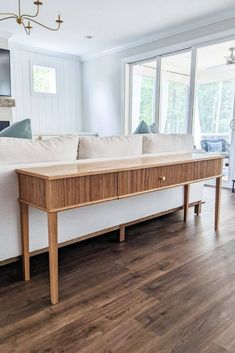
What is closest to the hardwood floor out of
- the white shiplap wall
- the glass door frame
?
the glass door frame

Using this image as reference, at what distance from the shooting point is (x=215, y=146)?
4812 millimetres

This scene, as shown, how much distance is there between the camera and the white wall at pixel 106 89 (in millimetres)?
5441

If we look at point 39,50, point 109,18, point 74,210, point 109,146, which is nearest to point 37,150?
point 74,210

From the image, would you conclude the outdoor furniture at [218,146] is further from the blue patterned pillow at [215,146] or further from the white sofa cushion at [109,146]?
the white sofa cushion at [109,146]

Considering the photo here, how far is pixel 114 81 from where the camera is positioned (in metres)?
5.98

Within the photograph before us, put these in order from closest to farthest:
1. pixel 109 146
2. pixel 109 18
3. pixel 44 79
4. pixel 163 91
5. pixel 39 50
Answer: pixel 109 146 → pixel 109 18 → pixel 163 91 → pixel 39 50 → pixel 44 79

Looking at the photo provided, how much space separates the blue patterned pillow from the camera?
4729mm

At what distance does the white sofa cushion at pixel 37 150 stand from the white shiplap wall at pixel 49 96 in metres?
4.32

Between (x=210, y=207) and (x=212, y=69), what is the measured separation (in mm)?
2659

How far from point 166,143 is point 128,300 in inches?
63.6

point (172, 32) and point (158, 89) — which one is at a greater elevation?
point (172, 32)

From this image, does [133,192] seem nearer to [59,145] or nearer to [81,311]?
[59,145]

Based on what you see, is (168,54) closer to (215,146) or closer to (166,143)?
(215,146)

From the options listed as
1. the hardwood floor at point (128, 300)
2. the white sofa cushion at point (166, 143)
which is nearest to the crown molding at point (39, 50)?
the white sofa cushion at point (166, 143)
